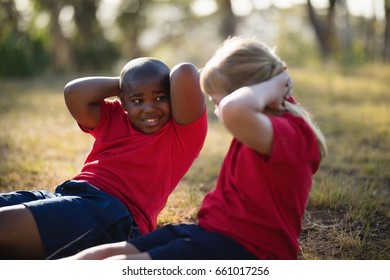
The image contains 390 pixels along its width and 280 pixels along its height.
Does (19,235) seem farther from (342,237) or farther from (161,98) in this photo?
(342,237)

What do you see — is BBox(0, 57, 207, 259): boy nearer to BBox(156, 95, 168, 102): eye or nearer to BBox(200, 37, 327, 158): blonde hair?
BBox(156, 95, 168, 102): eye

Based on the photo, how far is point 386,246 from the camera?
2.77 metres

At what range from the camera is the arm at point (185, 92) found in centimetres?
255

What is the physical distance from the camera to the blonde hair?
208 cm

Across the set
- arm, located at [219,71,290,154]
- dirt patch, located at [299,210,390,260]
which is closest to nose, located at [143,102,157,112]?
arm, located at [219,71,290,154]

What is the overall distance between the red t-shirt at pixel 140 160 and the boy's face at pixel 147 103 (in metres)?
0.06

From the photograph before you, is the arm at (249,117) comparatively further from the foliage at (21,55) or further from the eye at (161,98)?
the foliage at (21,55)

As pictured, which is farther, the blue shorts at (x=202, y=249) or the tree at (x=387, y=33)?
the tree at (x=387, y=33)

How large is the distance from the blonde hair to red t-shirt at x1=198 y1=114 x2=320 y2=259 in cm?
15

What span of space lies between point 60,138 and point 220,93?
4.05m

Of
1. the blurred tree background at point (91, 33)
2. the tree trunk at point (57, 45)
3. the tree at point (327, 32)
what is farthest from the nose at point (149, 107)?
the tree at point (327, 32)

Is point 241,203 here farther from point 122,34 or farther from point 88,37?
point 122,34

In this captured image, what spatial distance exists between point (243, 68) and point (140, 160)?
835 millimetres

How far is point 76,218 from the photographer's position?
238 cm
